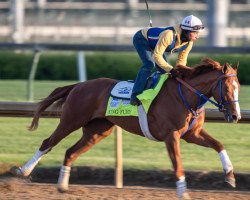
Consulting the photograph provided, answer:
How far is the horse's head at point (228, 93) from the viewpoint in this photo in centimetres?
655

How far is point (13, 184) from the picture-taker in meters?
7.47

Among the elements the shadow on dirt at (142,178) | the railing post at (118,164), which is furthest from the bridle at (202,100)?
the shadow on dirt at (142,178)

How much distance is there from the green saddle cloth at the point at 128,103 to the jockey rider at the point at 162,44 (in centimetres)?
8

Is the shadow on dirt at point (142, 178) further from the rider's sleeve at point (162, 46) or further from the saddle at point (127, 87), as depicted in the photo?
the rider's sleeve at point (162, 46)

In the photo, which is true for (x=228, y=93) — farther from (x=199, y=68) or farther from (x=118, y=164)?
(x=118, y=164)

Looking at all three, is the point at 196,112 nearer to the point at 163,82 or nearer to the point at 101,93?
the point at 163,82

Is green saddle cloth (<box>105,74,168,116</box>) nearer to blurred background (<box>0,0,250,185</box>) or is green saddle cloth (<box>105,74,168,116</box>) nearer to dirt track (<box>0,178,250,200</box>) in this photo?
dirt track (<box>0,178,250,200</box>)

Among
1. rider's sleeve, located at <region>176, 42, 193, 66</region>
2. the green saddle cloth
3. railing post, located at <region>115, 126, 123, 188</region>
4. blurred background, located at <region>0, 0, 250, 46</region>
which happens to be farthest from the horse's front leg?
blurred background, located at <region>0, 0, 250, 46</region>

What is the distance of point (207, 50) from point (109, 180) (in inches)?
147

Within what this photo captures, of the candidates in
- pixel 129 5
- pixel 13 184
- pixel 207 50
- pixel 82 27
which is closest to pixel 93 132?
pixel 13 184

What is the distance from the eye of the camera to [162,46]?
689cm

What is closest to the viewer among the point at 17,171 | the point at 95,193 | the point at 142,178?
the point at 95,193

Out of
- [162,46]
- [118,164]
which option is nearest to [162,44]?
[162,46]

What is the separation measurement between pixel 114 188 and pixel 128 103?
0.86 meters
